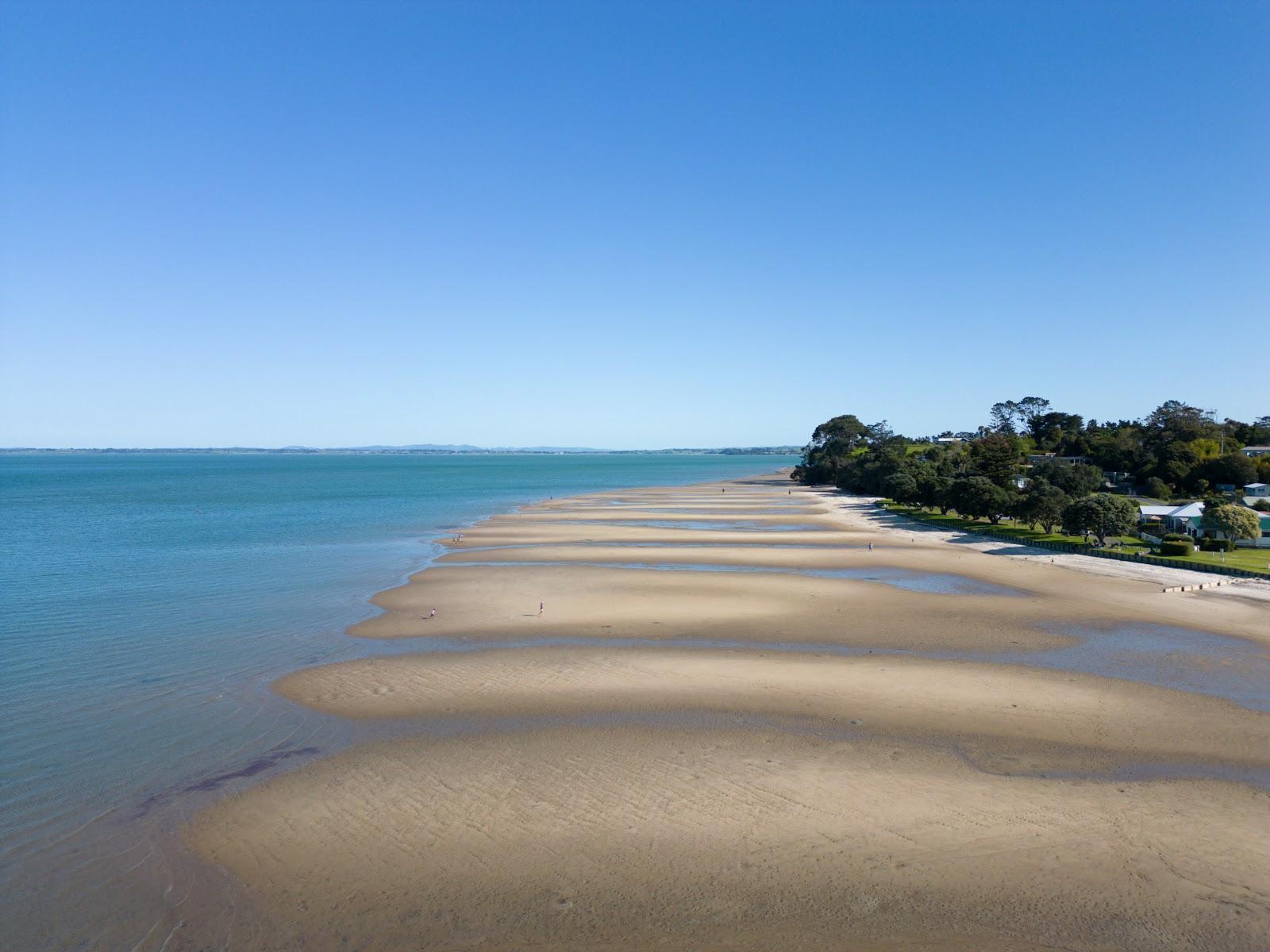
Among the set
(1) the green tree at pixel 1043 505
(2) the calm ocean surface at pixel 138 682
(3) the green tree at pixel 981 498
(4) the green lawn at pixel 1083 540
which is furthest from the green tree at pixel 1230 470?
(2) the calm ocean surface at pixel 138 682

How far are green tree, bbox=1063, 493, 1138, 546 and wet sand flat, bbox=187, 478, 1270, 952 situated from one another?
16215mm

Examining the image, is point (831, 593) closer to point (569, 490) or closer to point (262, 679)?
point (262, 679)

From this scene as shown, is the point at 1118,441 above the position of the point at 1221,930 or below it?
above

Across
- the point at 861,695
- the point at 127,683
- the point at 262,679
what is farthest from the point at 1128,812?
the point at 127,683

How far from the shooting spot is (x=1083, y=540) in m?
47.2

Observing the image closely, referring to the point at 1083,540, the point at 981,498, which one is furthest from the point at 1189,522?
the point at 981,498

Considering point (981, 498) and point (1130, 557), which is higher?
point (981, 498)

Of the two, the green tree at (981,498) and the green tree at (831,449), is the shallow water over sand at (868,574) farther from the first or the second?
the green tree at (831,449)

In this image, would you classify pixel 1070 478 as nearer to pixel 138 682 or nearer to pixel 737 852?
pixel 737 852

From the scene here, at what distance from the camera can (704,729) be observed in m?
16.7

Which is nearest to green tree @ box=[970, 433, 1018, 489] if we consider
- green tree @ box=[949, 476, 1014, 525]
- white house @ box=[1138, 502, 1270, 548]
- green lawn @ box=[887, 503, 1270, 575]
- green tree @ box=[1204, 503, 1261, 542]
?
green lawn @ box=[887, 503, 1270, 575]

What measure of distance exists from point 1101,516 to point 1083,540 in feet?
14.4

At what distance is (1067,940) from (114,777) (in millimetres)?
16745

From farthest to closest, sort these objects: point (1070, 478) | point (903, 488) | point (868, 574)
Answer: point (903, 488), point (1070, 478), point (868, 574)
